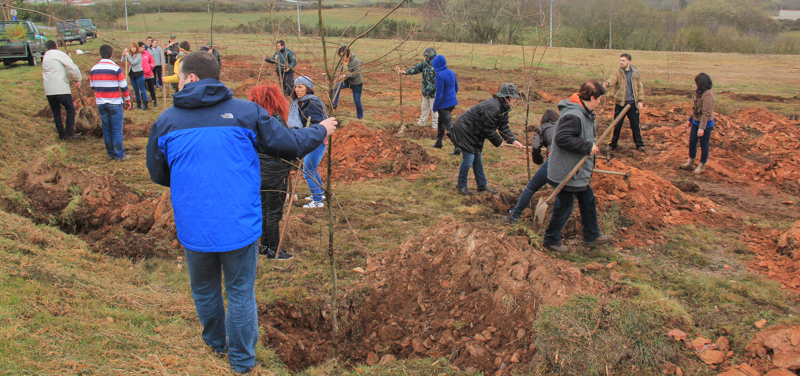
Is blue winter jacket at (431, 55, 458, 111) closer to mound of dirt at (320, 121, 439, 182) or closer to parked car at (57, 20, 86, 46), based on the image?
mound of dirt at (320, 121, 439, 182)

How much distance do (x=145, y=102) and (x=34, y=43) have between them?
9402 mm

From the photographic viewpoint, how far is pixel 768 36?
142 feet

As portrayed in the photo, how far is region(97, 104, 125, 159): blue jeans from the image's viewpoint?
25.3 ft

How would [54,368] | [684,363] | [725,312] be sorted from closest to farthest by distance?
[54,368]
[684,363]
[725,312]

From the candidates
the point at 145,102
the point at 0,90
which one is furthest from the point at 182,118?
the point at 0,90

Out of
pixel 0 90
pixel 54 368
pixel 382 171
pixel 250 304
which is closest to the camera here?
pixel 54 368

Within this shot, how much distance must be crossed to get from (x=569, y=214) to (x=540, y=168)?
762mm

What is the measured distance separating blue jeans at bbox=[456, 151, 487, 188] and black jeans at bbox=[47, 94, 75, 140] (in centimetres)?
715

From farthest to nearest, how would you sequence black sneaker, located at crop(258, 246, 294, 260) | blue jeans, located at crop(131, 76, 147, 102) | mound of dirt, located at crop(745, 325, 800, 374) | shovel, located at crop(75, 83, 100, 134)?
blue jeans, located at crop(131, 76, 147, 102)
shovel, located at crop(75, 83, 100, 134)
black sneaker, located at crop(258, 246, 294, 260)
mound of dirt, located at crop(745, 325, 800, 374)

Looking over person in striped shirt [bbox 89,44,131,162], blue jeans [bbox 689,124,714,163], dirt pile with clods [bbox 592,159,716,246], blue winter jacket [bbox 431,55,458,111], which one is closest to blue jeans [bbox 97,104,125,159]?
person in striped shirt [bbox 89,44,131,162]

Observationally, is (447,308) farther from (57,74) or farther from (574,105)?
(57,74)

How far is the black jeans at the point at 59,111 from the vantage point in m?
8.34

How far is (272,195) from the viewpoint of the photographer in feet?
14.8

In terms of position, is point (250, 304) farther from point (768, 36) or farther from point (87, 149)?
point (768, 36)
